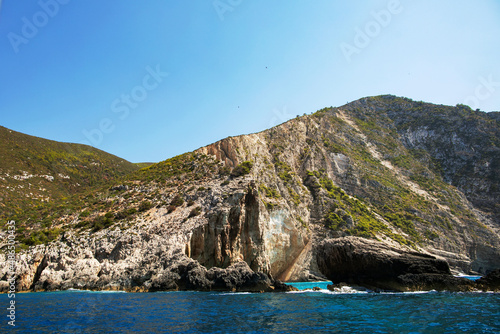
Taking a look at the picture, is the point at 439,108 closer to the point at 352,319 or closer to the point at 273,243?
the point at 273,243

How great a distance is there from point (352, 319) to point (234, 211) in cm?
3220

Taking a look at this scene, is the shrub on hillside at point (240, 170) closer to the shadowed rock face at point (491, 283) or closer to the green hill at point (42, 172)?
the green hill at point (42, 172)

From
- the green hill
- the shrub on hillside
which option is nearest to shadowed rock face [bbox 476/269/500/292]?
the shrub on hillside

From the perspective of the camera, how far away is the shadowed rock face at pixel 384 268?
28.6 metres

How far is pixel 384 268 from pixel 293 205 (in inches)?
1284

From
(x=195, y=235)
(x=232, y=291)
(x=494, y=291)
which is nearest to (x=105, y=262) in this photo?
(x=195, y=235)

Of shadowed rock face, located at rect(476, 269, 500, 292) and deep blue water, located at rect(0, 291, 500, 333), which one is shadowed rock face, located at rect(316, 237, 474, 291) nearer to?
shadowed rock face, located at rect(476, 269, 500, 292)

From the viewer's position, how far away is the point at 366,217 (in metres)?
67.6

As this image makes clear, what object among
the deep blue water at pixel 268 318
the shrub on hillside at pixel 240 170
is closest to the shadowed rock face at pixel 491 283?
the deep blue water at pixel 268 318

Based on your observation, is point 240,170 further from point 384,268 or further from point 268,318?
point 268,318

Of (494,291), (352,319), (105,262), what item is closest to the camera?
(352,319)

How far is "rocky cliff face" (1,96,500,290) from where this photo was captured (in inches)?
1532

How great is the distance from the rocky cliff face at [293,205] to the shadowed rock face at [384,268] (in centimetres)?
186

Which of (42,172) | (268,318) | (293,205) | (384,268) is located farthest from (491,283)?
(42,172)
